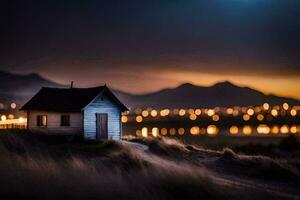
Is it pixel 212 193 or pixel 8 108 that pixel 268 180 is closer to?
pixel 212 193

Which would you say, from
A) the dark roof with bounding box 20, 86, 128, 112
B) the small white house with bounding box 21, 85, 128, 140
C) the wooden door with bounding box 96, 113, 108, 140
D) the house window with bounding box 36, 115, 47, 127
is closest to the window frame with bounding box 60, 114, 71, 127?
the small white house with bounding box 21, 85, 128, 140

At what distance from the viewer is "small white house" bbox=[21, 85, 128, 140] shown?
128ft

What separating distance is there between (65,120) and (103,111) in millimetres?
3351

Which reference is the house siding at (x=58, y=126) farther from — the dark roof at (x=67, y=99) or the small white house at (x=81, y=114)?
the dark roof at (x=67, y=99)

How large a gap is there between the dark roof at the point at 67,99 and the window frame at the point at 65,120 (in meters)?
0.53

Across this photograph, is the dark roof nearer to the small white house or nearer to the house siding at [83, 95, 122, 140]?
the small white house

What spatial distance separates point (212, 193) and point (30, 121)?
31.8m

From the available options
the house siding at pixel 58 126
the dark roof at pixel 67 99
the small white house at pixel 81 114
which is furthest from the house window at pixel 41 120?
the dark roof at pixel 67 99

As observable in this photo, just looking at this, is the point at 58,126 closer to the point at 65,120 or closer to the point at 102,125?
the point at 65,120

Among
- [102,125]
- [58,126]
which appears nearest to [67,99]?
[58,126]

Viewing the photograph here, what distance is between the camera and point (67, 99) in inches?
1644

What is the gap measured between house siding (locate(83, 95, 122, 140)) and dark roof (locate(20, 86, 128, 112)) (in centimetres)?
46

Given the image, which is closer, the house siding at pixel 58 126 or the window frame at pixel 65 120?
the house siding at pixel 58 126

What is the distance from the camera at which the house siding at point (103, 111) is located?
Answer: 1533 inches
